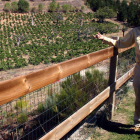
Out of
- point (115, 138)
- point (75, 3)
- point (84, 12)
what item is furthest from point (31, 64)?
point (75, 3)

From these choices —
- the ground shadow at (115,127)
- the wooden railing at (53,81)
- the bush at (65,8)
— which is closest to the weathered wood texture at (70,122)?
the wooden railing at (53,81)

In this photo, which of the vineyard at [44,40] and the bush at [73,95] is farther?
the vineyard at [44,40]

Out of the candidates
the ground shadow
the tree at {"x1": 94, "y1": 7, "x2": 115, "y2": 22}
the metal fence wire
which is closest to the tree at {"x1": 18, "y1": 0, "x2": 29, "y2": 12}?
the metal fence wire

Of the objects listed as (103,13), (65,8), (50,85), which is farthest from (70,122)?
(65,8)

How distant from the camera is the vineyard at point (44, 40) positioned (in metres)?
21.3

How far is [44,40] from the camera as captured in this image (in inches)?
1260

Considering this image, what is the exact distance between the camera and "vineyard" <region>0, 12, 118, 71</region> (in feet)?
70.0

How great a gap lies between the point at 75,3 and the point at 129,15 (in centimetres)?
2188

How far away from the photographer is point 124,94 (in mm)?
4328

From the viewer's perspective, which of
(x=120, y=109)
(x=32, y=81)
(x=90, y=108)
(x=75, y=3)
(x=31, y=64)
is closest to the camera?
(x=32, y=81)

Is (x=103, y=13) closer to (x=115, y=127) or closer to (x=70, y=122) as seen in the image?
(x=115, y=127)

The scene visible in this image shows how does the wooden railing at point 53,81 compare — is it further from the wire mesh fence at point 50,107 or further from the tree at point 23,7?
the tree at point 23,7

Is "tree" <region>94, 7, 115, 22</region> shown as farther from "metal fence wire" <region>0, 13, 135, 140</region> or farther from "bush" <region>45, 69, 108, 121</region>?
"bush" <region>45, 69, 108, 121</region>

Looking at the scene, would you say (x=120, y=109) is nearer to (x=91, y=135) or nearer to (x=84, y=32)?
(x=91, y=135)
